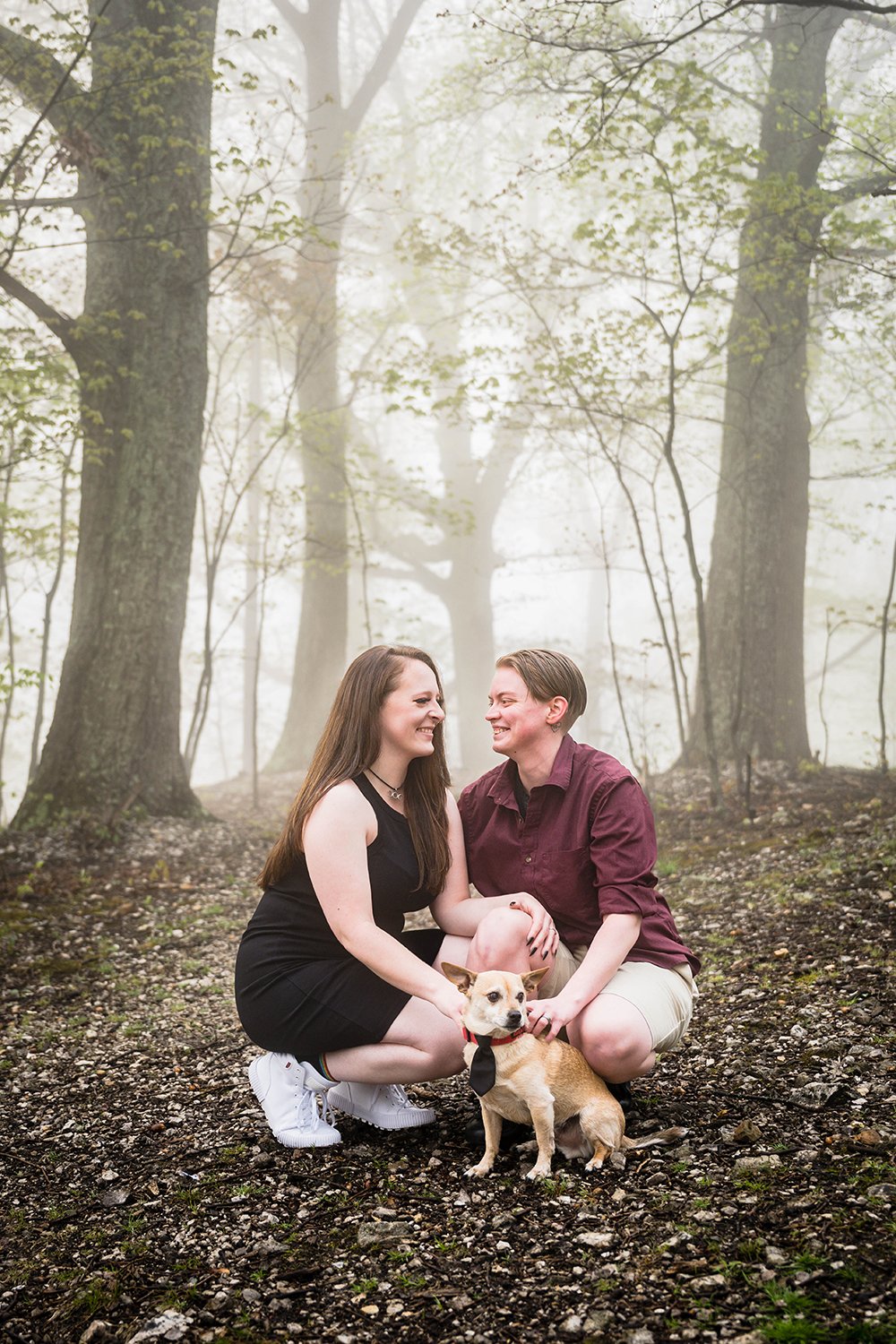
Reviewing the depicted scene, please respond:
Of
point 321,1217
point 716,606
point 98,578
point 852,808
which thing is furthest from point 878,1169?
point 716,606

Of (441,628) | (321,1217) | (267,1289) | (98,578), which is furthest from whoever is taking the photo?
(441,628)

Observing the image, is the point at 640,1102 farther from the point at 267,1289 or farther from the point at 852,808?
the point at 852,808

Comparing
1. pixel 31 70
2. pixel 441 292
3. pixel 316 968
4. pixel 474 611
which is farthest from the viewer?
pixel 474 611

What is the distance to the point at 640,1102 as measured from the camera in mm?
3219

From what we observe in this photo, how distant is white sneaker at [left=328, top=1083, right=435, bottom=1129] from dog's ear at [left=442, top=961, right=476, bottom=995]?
0.66m

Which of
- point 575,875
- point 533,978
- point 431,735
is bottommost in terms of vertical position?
point 533,978

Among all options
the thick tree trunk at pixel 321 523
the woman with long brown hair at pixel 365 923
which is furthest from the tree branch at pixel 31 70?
the woman with long brown hair at pixel 365 923

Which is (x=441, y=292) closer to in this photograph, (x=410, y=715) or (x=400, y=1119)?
(x=410, y=715)

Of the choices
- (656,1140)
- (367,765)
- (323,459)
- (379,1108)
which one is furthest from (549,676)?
(323,459)

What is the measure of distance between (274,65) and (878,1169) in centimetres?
2320

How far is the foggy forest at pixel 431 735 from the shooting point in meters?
2.34

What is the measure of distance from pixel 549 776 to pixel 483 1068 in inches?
37.5

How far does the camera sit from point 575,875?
315cm

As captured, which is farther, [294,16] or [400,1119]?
[294,16]
